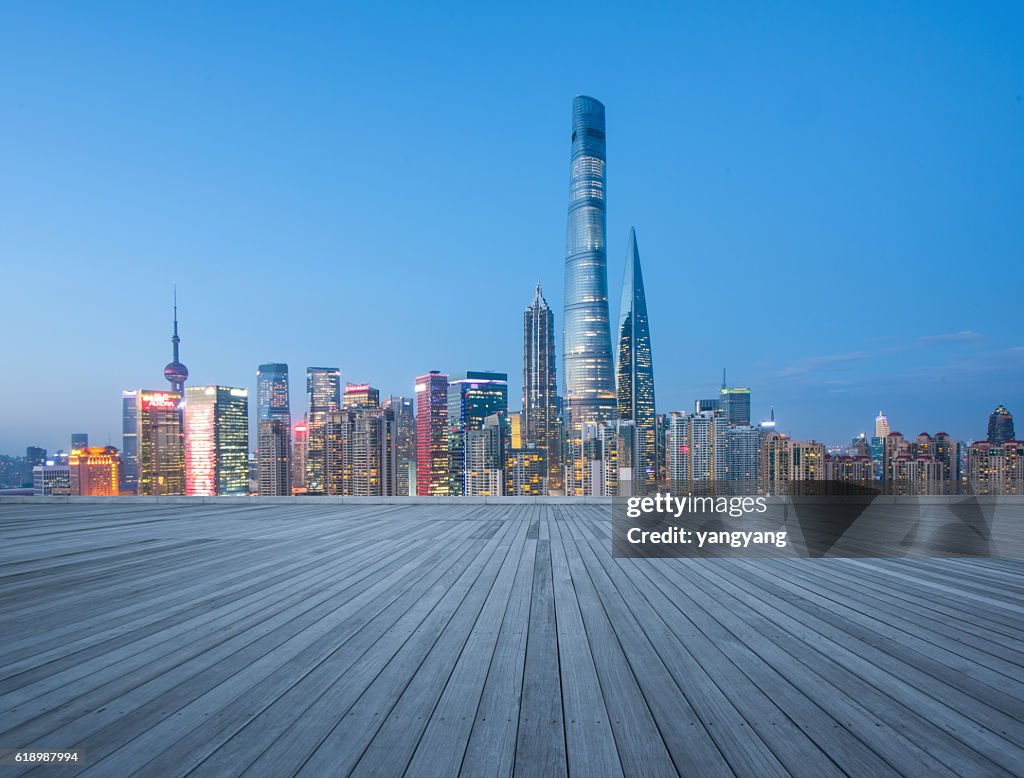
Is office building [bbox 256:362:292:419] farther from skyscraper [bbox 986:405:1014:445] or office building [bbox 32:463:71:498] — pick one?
skyscraper [bbox 986:405:1014:445]

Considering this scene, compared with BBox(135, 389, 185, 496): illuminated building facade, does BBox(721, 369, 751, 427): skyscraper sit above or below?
above

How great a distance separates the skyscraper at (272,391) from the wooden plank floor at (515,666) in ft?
480

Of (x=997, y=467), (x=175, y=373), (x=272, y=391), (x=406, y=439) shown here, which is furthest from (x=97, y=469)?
(x=175, y=373)

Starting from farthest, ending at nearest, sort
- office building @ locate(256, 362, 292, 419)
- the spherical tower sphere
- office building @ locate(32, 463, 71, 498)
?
the spherical tower sphere < office building @ locate(256, 362, 292, 419) < office building @ locate(32, 463, 71, 498)

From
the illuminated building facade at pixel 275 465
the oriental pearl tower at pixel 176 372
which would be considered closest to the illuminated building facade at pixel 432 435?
the illuminated building facade at pixel 275 465

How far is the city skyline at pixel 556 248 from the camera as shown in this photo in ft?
271

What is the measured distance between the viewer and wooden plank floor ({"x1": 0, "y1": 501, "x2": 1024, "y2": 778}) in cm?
197

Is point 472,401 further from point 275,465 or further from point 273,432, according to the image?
point 275,465

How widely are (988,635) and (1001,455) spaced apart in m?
26.1

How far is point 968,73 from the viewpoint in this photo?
126m

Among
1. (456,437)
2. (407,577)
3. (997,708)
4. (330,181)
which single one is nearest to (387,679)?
(407,577)
